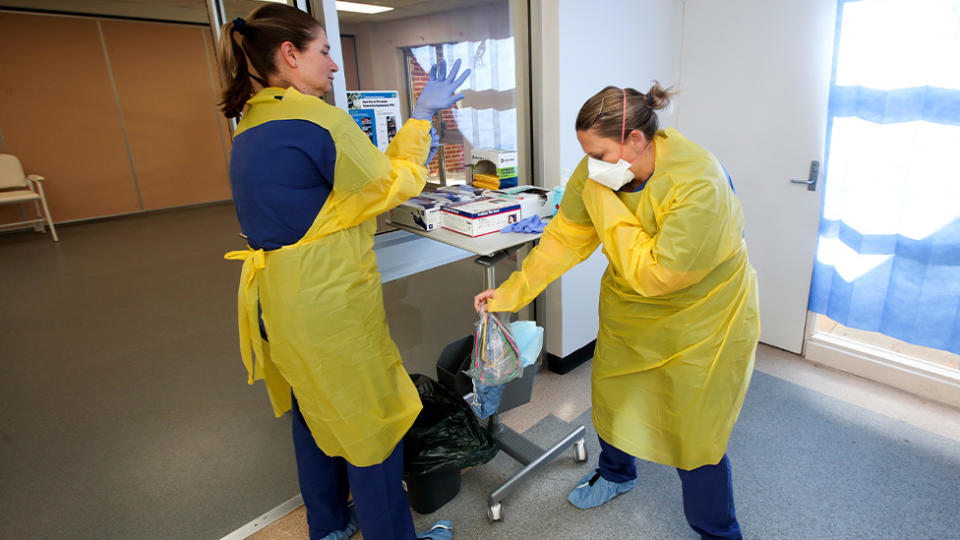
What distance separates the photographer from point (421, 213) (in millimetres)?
1770

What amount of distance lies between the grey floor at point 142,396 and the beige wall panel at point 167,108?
225 cm

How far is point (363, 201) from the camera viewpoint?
1173 mm

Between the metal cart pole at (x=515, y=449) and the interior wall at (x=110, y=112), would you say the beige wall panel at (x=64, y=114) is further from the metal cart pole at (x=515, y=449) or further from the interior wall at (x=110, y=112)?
the metal cart pole at (x=515, y=449)

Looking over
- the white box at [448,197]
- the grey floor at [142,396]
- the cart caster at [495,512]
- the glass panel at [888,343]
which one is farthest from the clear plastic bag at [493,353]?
the glass panel at [888,343]

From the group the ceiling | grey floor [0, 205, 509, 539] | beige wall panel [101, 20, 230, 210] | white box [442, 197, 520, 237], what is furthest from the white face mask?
beige wall panel [101, 20, 230, 210]

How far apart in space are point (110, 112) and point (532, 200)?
631 centimetres

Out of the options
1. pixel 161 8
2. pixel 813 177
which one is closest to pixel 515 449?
pixel 813 177

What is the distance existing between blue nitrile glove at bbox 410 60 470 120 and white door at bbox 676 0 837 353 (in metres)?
1.56

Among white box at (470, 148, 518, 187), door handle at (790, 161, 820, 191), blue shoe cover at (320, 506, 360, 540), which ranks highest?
white box at (470, 148, 518, 187)

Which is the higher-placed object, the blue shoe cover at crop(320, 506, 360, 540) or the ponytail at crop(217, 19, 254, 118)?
the ponytail at crop(217, 19, 254, 118)

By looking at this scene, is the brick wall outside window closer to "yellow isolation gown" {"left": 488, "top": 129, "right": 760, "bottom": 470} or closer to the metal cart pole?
the metal cart pole

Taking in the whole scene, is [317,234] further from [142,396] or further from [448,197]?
[142,396]

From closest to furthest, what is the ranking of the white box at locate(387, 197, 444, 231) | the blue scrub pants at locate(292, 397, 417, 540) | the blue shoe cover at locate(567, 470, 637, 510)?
the blue scrub pants at locate(292, 397, 417, 540), the blue shoe cover at locate(567, 470, 637, 510), the white box at locate(387, 197, 444, 231)

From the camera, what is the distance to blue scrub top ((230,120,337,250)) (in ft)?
3.58
